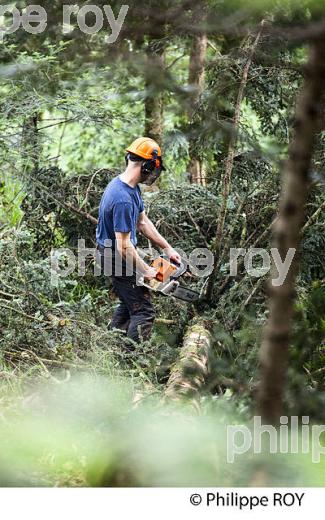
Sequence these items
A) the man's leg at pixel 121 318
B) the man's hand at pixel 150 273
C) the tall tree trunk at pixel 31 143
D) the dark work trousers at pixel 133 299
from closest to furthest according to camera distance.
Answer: the man's hand at pixel 150 273 → the dark work trousers at pixel 133 299 → the man's leg at pixel 121 318 → the tall tree trunk at pixel 31 143

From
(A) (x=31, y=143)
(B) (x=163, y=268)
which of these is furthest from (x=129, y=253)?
→ (A) (x=31, y=143)

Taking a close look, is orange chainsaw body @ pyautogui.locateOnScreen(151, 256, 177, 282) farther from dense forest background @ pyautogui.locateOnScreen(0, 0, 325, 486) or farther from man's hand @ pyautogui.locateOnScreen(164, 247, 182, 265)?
dense forest background @ pyautogui.locateOnScreen(0, 0, 325, 486)

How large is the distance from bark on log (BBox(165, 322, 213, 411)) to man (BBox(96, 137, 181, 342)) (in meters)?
0.44

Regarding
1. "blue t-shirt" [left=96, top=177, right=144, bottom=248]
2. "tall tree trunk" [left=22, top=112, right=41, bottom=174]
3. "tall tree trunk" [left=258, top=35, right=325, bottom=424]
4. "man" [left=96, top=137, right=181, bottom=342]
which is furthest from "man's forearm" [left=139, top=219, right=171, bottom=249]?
"tall tree trunk" [left=258, top=35, right=325, bottom=424]

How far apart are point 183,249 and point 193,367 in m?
4.20

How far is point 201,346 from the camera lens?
205 inches

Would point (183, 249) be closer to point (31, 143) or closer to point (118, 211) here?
point (118, 211)

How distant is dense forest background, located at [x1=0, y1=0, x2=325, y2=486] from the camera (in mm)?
1364

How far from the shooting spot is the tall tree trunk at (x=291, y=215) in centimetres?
109

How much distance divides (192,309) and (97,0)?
3.01 m

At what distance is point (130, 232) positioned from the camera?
5711mm

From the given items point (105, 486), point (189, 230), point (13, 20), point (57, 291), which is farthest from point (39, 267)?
point (105, 486)

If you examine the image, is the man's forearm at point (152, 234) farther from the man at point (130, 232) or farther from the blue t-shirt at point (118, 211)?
the blue t-shirt at point (118, 211)

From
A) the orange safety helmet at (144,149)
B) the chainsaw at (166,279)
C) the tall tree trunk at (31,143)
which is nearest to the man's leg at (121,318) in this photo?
the chainsaw at (166,279)
